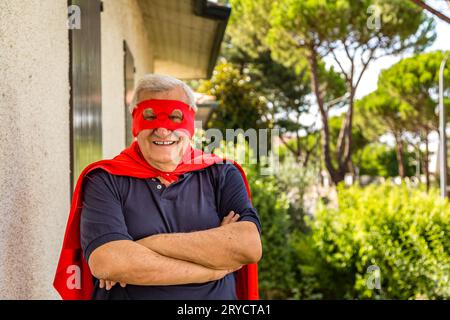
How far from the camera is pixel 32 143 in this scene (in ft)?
6.80

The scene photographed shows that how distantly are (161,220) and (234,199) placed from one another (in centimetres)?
25

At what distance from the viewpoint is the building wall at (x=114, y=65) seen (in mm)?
4039

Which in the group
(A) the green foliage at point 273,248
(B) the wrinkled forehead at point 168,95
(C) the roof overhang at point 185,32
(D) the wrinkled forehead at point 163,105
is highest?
(C) the roof overhang at point 185,32

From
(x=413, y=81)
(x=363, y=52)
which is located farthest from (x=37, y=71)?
(x=413, y=81)

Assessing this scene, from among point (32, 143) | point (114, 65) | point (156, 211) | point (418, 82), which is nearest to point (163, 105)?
point (156, 211)

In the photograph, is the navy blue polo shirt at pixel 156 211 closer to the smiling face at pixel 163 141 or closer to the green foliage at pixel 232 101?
the smiling face at pixel 163 141

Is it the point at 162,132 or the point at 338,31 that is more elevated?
the point at 338,31

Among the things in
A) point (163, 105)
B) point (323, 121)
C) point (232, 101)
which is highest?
point (232, 101)

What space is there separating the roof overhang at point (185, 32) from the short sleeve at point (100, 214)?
3458 mm

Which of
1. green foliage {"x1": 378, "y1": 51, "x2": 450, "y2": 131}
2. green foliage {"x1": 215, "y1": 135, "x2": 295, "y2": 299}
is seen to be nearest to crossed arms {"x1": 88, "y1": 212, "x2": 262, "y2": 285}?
green foliage {"x1": 215, "y1": 135, "x2": 295, "y2": 299}

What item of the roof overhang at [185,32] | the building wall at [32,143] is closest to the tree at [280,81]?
the roof overhang at [185,32]

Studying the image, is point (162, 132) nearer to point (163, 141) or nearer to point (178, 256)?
point (163, 141)
